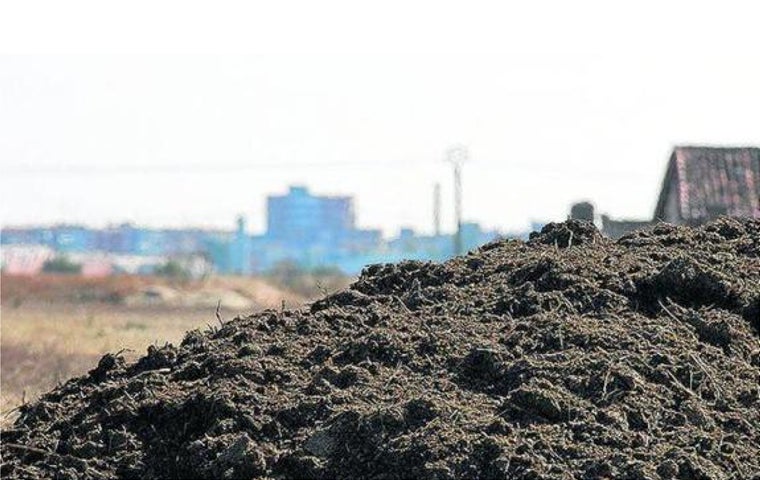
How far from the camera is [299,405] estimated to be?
7.08 meters

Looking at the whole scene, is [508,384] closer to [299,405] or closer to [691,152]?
[299,405]

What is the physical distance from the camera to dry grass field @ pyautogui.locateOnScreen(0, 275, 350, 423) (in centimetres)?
2031

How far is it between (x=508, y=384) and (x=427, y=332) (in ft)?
1.81

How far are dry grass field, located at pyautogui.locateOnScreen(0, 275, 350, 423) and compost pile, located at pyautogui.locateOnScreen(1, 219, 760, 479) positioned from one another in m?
0.84

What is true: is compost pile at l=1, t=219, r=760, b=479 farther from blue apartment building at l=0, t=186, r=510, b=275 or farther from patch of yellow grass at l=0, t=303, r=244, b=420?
blue apartment building at l=0, t=186, r=510, b=275

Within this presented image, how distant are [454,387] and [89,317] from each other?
28.5 meters

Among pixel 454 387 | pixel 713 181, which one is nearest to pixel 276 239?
pixel 713 181

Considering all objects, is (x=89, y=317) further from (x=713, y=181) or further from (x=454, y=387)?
(x=454, y=387)

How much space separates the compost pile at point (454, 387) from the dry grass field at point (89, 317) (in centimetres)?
84

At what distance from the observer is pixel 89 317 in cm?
3506

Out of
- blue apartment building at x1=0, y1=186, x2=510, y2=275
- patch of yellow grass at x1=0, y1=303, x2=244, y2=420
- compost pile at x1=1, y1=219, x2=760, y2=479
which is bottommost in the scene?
blue apartment building at x1=0, y1=186, x2=510, y2=275

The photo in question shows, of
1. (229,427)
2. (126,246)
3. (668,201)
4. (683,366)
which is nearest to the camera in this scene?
(229,427)

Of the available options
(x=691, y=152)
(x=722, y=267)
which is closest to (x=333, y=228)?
(x=691, y=152)

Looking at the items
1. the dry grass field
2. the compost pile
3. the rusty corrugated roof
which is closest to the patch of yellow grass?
the dry grass field
